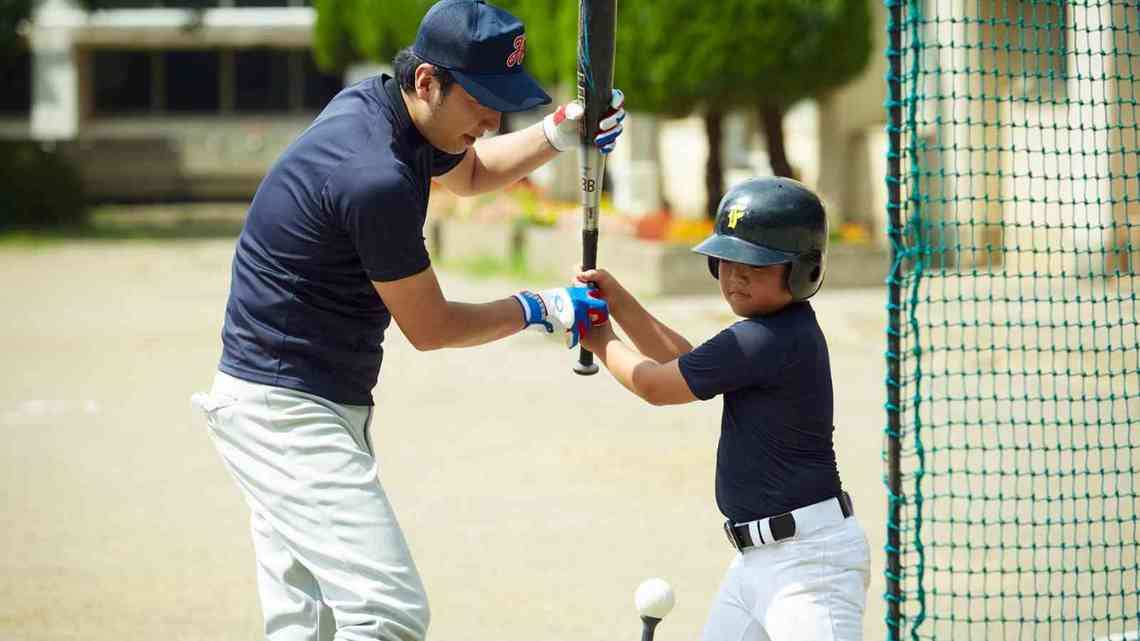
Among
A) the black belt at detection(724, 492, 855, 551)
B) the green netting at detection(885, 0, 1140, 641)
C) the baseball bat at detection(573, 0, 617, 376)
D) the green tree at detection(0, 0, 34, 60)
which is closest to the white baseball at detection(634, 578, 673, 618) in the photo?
the black belt at detection(724, 492, 855, 551)

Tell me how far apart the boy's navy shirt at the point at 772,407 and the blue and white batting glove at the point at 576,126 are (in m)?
1.08

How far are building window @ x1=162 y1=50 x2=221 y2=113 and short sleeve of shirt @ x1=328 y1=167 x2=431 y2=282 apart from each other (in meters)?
36.0

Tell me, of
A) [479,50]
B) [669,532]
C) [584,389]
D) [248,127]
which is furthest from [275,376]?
[248,127]

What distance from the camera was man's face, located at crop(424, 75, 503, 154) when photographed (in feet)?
12.8

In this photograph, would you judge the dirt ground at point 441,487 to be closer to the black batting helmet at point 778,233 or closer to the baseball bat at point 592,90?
the baseball bat at point 592,90

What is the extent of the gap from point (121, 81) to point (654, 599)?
3641 centimetres

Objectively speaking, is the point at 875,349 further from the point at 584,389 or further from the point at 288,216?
the point at 288,216

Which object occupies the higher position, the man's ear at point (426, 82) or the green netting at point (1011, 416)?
the man's ear at point (426, 82)

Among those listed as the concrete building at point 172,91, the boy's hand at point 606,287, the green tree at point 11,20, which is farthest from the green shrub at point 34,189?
the boy's hand at point 606,287

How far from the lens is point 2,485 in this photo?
7.55 meters

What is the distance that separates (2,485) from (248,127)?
29.8m

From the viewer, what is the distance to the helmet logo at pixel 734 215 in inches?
150

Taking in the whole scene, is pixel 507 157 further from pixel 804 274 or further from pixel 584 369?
pixel 804 274

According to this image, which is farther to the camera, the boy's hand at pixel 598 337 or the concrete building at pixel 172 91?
the concrete building at pixel 172 91
